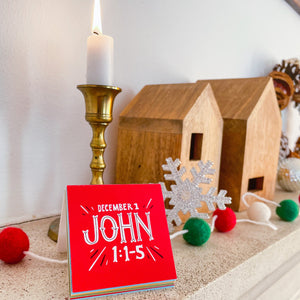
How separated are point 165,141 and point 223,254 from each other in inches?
10.4

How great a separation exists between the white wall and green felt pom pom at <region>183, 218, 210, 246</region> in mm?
326

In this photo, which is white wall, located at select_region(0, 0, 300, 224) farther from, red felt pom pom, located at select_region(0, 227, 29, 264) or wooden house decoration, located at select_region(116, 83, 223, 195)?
red felt pom pom, located at select_region(0, 227, 29, 264)

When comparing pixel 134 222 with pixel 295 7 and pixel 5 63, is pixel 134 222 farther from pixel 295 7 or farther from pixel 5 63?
pixel 295 7

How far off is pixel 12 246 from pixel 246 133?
1.98 ft

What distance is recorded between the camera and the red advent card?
39 cm

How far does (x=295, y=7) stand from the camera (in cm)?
155

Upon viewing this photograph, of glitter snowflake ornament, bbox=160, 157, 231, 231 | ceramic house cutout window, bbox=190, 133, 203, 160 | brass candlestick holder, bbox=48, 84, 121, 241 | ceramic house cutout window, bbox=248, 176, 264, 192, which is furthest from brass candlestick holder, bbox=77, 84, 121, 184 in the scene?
ceramic house cutout window, bbox=248, 176, 264, 192

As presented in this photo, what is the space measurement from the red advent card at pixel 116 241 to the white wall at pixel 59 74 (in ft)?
0.93

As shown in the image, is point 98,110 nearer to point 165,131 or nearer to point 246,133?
point 165,131

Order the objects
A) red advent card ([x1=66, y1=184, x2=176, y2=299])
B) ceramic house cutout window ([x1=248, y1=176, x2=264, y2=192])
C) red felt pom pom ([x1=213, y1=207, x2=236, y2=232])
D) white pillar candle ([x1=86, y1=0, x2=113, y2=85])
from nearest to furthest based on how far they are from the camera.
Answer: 1. red advent card ([x1=66, y1=184, x2=176, y2=299])
2. white pillar candle ([x1=86, y1=0, x2=113, y2=85])
3. red felt pom pom ([x1=213, y1=207, x2=236, y2=232])
4. ceramic house cutout window ([x1=248, y1=176, x2=264, y2=192])

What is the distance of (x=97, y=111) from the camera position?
0.56 meters

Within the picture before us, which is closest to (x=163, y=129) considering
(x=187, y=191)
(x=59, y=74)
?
(x=187, y=191)

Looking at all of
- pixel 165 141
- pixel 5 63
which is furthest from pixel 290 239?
pixel 5 63

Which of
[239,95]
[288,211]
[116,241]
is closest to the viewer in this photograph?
[116,241]
